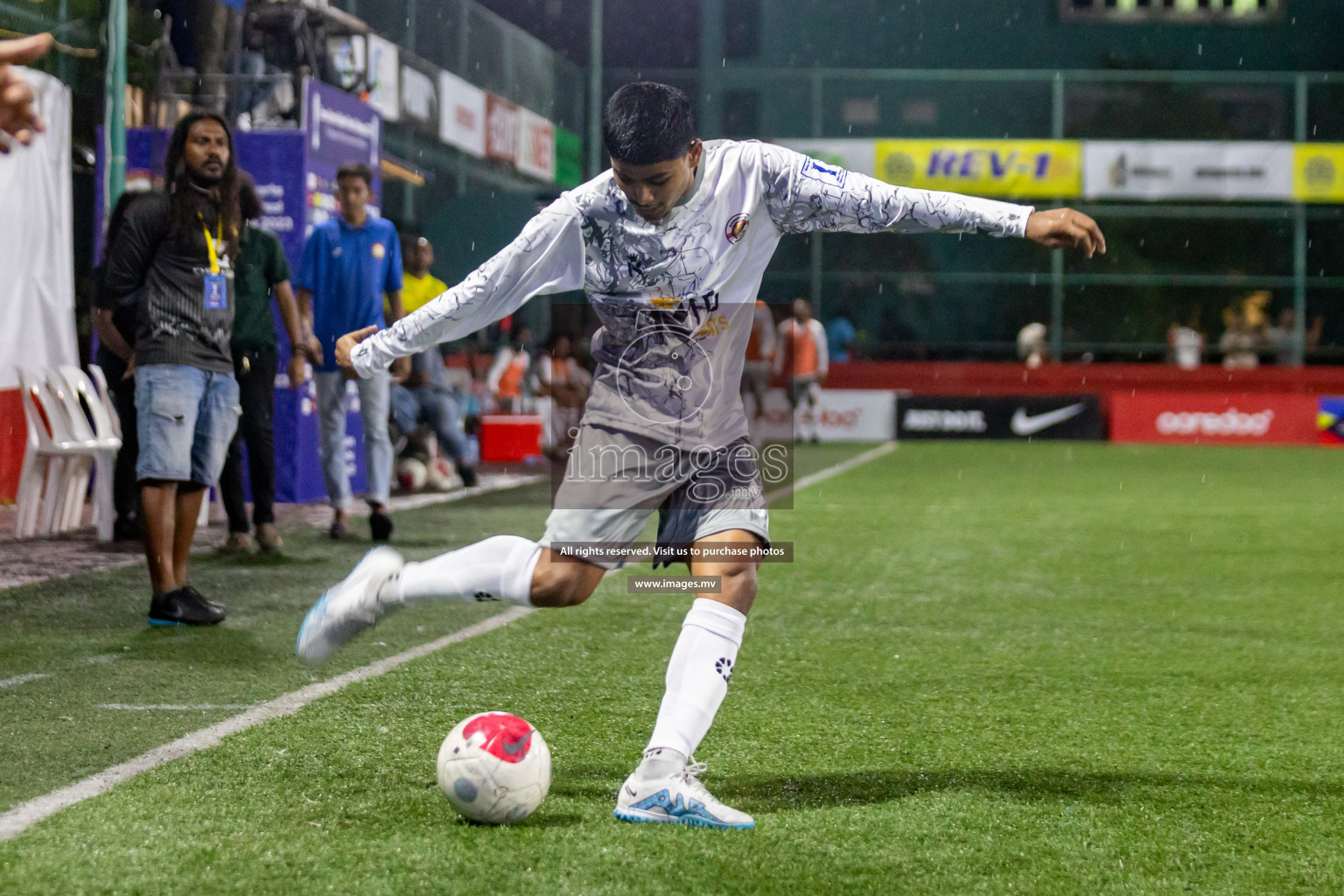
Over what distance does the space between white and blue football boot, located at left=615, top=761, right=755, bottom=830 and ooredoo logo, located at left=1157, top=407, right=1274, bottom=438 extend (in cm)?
2117

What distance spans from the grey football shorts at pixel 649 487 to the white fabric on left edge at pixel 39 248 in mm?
7889

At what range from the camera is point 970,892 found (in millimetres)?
3072

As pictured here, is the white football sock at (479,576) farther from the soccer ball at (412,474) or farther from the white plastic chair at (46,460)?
the soccer ball at (412,474)

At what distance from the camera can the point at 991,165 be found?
88.7 ft

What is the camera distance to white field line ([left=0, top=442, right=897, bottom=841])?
11.6 ft

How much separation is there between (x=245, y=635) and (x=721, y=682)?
2.99 meters

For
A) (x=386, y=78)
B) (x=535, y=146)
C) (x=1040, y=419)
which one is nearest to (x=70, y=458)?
(x=386, y=78)

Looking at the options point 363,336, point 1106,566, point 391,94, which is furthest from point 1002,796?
point 391,94

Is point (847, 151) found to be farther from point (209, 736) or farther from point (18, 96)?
point (18, 96)

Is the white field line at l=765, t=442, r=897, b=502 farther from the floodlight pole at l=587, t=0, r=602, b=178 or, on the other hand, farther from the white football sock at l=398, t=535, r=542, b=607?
the white football sock at l=398, t=535, r=542, b=607

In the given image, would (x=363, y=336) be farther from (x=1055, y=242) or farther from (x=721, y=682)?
(x=1055, y=242)

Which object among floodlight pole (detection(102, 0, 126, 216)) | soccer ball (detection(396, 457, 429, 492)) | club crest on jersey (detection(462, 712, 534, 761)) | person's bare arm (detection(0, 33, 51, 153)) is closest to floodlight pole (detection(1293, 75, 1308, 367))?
soccer ball (detection(396, 457, 429, 492))

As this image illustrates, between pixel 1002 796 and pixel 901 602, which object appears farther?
pixel 901 602

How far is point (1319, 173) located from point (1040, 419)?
8070 mm
